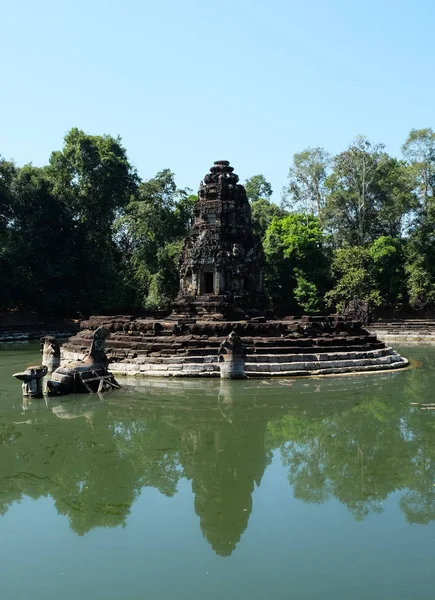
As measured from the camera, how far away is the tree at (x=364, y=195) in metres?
41.7

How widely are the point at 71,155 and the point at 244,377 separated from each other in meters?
30.4

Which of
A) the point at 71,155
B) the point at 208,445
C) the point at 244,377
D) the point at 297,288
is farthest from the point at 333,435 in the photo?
the point at 71,155

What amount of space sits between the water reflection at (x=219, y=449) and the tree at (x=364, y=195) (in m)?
30.3

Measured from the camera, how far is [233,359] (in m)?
15.3

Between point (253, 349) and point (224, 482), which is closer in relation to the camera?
point (224, 482)

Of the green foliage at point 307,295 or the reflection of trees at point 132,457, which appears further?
the green foliage at point 307,295

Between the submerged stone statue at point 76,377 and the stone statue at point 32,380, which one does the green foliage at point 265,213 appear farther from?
the stone statue at point 32,380

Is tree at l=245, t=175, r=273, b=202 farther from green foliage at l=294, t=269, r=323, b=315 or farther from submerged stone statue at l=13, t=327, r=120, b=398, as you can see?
submerged stone statue at l=13, t=327, r=120, b=398

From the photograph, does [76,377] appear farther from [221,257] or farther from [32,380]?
[221,257]

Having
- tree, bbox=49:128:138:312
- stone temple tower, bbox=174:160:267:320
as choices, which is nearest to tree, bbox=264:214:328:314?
tree, bbox=49:128:138:312

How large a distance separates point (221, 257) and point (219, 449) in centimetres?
1364

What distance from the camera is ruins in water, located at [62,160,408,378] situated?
630 inches

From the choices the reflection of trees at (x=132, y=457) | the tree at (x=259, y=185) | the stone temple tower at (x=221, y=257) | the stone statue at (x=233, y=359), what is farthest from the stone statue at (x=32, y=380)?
the tree at (x=259, y=185)

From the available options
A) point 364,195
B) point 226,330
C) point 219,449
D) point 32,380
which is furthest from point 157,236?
point 219,449
